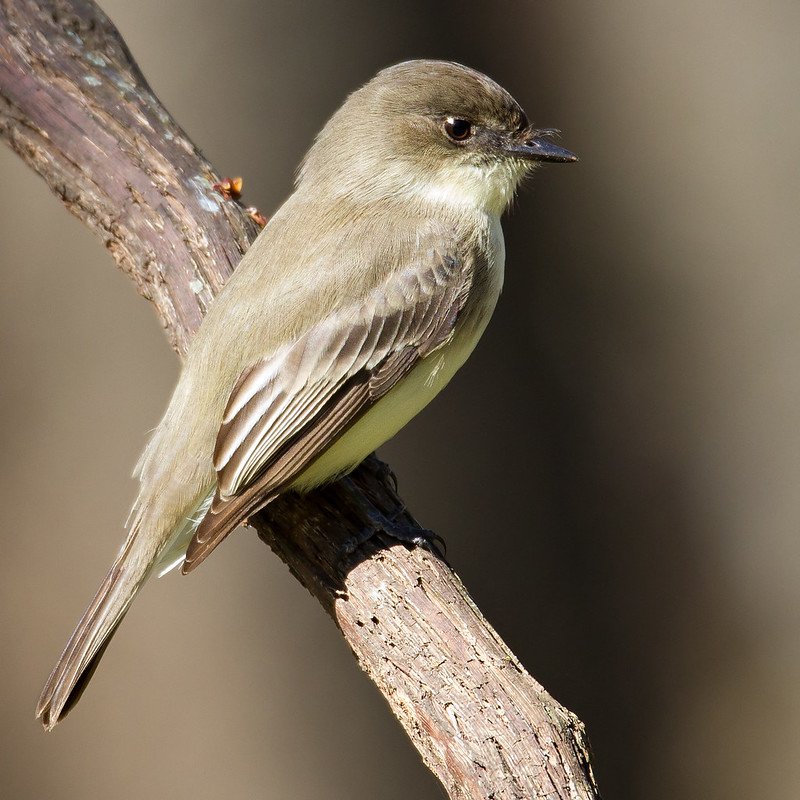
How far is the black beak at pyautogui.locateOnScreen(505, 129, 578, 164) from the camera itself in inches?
169

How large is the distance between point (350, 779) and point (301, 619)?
0.86 metres

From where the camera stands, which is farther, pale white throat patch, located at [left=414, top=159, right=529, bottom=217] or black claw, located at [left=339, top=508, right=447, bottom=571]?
pale white throat patch, located at [left=414, top=159, right=529, bottom=217]

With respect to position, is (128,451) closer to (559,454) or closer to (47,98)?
(47,98)

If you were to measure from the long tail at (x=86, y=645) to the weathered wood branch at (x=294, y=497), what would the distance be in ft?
1.71

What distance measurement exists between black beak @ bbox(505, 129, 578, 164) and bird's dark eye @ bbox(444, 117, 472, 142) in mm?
163

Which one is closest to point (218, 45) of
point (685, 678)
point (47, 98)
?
point (47, 98)

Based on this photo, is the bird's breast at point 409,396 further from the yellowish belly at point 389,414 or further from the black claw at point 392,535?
the black claw at point 392,535

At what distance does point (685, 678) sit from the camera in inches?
255

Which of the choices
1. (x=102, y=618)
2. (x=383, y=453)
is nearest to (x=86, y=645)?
(x=102, y=618)

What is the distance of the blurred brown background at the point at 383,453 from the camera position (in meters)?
5.37

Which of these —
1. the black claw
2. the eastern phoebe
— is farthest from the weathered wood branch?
the eastern phoebe

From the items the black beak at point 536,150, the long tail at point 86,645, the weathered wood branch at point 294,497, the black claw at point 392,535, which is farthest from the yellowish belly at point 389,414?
the black beak at point 536,150

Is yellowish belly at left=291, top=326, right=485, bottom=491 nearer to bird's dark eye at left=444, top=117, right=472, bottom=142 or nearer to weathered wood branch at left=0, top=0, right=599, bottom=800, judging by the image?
weathered wood branch at left=0, top=0, right=599, bottom=800

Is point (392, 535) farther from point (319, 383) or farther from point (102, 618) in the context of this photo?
point (102, 618)
